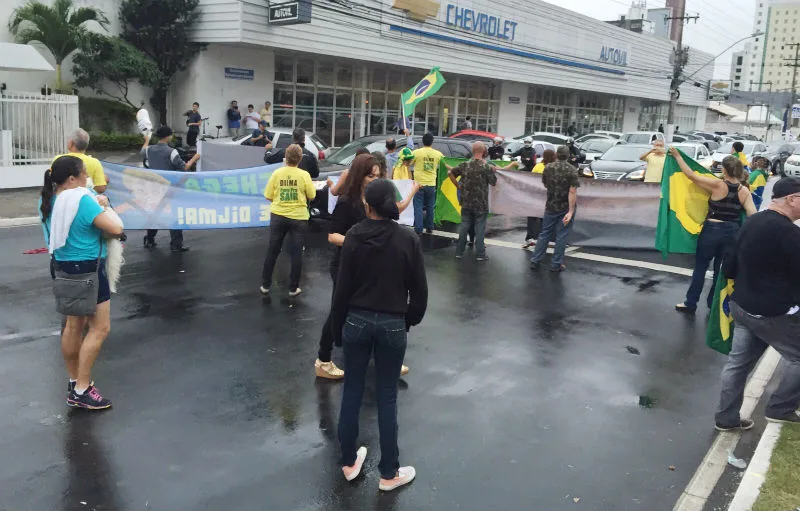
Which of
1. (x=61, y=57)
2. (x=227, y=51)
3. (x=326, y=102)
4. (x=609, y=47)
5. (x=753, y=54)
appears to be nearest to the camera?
(x=61, y=57)

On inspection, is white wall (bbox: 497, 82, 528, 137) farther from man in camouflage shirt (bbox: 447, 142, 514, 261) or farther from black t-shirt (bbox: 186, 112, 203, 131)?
man in camouflage shirt (bbox: 447, 142, 514, 261)

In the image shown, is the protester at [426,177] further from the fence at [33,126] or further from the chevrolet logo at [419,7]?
the chevrolet logo at [419,7]

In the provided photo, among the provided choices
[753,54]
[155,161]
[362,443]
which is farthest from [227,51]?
[753,54]

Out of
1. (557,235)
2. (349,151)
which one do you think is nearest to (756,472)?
(557,235)

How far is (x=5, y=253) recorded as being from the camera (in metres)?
10.3

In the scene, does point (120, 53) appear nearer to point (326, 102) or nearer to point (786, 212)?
point (326, 102)

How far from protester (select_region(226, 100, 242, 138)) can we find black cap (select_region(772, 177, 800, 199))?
21386 millimetres

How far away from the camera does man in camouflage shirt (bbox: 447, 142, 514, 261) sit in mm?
11031

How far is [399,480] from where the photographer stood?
14.4 ft

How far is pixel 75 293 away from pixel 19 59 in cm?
1526

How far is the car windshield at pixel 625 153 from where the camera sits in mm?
20688

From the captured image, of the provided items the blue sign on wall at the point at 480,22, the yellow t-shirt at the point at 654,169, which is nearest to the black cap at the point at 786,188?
the yellow t-shirt at the point at 654,169

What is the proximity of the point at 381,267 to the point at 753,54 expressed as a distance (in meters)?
204

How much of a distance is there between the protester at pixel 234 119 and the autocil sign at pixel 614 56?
90.5 ft
